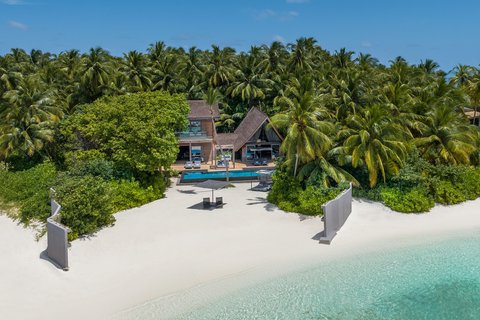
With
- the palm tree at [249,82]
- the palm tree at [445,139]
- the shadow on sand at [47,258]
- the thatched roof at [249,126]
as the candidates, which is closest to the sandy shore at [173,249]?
the shadow on sand at [47,258]

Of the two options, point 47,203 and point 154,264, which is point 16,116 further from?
point 154,264

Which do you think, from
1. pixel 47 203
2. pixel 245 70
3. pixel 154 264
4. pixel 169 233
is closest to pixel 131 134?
pixel 47 203

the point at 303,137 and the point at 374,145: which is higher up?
the point at 303,137

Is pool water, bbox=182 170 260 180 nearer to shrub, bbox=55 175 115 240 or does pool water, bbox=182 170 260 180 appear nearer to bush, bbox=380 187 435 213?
bush, bbox=380 187 435 213

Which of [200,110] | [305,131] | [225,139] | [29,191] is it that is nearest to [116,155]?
[29,191]

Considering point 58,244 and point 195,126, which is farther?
point 195,126

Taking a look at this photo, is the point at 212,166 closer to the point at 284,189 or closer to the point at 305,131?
the point at 284,189

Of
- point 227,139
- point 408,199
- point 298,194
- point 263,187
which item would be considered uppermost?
point 227,139
